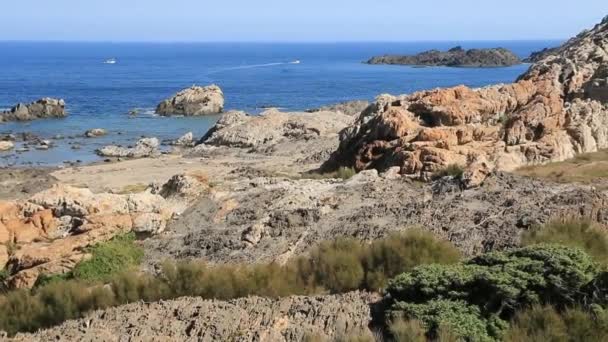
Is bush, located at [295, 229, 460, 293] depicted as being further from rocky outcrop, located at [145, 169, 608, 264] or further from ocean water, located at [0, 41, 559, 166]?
ocean water, located at [0, 41, 559, 166]

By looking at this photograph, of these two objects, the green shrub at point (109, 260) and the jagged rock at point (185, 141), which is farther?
the jagged rock at point (185, 141)

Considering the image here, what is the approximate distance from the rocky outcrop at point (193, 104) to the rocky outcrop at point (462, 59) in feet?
308

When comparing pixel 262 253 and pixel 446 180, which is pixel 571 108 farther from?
pixel 262 253

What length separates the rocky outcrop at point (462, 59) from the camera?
522ft

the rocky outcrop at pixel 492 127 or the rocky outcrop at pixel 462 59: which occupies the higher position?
the rocky outcrop at pixel 492 127

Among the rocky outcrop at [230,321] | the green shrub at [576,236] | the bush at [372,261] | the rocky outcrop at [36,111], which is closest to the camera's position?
the rocky outcrop at [230,321]

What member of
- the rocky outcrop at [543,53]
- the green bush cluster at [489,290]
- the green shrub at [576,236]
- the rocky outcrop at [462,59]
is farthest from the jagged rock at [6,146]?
the rocky outcrop at [462,59]

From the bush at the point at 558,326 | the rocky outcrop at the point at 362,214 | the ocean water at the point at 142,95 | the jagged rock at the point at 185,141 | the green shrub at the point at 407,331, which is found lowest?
the ocean water at the point at 142,95

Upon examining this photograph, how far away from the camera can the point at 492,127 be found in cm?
2356

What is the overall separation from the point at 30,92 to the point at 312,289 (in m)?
86.9

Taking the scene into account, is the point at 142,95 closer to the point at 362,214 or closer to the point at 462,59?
the point at 362,214

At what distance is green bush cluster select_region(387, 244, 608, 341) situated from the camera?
9281 millimetres

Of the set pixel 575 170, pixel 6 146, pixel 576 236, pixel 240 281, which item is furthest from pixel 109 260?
pixel 6 146

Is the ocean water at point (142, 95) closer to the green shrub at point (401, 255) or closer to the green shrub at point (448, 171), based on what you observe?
the green shrub at point (448, 171)
